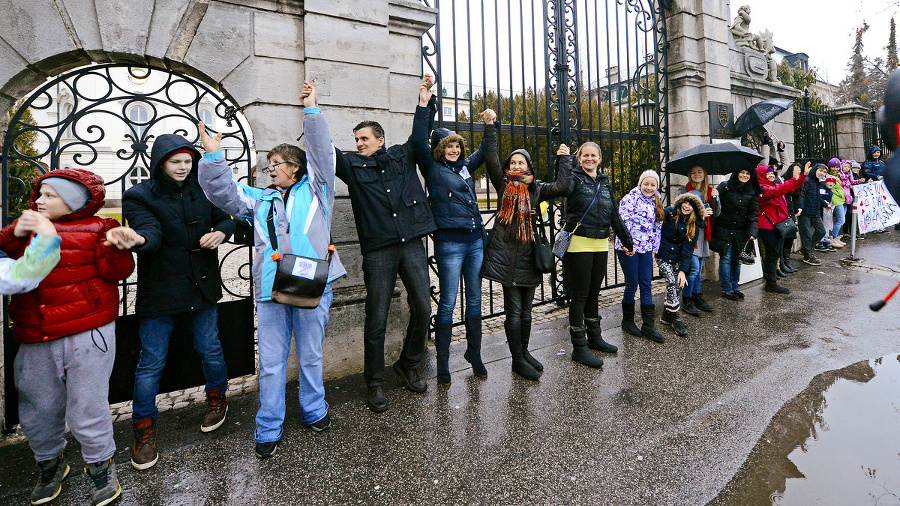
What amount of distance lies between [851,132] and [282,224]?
15814 millimetres

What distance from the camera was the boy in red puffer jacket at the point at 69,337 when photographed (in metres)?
Answer: 2.46

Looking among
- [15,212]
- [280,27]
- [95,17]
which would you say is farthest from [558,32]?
[15,212]

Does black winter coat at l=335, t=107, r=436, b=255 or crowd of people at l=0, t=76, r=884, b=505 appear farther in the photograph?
black winter coat at l=335, t=107, r=436, b=255

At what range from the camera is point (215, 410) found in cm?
338

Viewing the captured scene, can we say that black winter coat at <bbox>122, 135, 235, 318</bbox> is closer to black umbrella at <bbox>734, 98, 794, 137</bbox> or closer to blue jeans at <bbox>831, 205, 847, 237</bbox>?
black umbrella at <bbox>734, 98, 794, 137</bbox>

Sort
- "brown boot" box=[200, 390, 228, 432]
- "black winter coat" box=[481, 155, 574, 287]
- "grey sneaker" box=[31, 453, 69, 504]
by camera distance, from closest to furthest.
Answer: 1. "grey sneaker" box=[31, 453, 69, 504]
2. "brown boot" box=[200, 390, 228, 432]
3. "black winter coat" box=[481, 155, 574, 287]

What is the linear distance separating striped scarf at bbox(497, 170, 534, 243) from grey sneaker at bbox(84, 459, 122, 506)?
10.2 ft

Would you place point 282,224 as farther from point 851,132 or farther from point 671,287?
point 851,132

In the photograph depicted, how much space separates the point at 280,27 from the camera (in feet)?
13.2

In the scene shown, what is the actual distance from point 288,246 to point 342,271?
1.53 ft

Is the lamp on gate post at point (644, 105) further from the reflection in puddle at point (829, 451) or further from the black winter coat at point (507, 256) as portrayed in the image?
the reflection in puddle at point (829, 451)

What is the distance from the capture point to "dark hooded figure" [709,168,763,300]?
6402 mm

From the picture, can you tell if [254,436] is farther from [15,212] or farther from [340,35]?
[340,35]

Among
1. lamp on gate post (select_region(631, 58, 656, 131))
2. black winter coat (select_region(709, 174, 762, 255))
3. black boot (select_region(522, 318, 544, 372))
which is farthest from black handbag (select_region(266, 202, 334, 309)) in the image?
lamp on gate post (select_region(631, 58, 656, 131))
